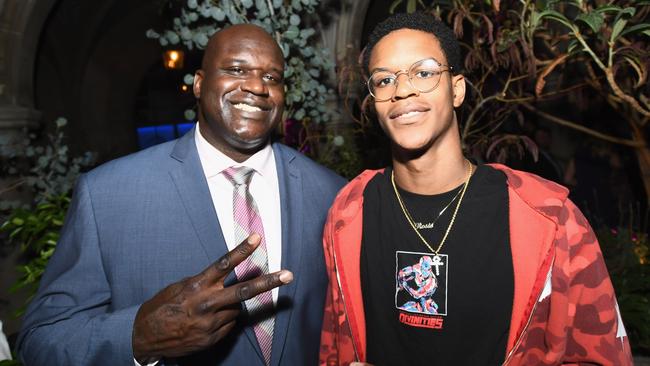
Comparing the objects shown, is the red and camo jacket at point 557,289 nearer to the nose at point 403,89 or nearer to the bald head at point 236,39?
the nose at point 403,89

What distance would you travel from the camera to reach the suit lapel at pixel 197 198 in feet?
5.01

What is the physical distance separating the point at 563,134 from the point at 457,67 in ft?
12.2

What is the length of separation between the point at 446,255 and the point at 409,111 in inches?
17.2

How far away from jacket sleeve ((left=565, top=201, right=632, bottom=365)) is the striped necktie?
0.90m

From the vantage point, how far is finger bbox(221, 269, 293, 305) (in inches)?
46.1

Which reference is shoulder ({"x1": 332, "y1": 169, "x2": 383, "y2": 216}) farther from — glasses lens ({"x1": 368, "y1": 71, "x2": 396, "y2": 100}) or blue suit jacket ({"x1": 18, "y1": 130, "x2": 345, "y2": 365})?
glasses lens ({"x1": 368, "y1": 71, "x2": 396, "y2": 100})

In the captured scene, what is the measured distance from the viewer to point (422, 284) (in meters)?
1.39

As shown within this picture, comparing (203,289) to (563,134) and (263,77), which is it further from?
(563,134)

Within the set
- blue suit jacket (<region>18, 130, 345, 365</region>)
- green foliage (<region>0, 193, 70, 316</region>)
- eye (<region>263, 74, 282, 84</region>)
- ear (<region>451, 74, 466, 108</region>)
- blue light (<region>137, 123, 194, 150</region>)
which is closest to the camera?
blue suit jacket (<region>18, 130, 345, 365</region>)

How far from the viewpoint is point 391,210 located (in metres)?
1.52

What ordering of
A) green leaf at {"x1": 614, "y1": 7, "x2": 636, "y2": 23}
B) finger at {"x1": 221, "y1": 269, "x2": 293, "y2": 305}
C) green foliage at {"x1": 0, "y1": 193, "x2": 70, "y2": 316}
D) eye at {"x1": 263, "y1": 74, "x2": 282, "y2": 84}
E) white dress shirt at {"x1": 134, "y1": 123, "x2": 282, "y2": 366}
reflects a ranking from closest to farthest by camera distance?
finger at {"x1": 221, "y1": 269, "x2": 293, "y2": 305}, white dress shirt at {"x1": 134, "y1": 123, "x2": 282, "y2": 366}, eye at {"x1": 263, "y1": 74, "x2": 282, "y2": 84}, green leaf at {"x1": 614, "y1": 7, "x2": 636, "y2": 23}, green foliage at {"x1": 0, "y1": 193, "x2": 70, "y2": 316}

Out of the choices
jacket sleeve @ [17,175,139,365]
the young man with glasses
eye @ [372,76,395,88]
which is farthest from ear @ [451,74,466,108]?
jacket sleeve @ [17,175,139,365]

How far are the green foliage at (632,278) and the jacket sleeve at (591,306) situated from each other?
6.24ft

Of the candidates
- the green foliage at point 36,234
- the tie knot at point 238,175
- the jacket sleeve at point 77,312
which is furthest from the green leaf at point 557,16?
the green foliage at point 36,234
